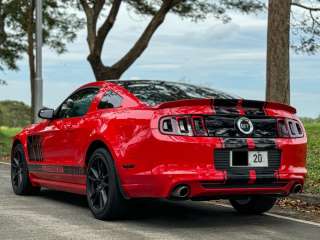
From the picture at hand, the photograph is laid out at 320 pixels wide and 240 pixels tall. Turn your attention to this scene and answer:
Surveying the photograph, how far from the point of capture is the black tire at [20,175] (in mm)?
9477

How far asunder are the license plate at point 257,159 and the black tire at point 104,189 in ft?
4.62

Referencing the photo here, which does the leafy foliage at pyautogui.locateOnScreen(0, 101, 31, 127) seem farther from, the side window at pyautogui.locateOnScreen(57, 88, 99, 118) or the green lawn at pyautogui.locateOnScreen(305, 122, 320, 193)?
the side window at pyautogui.locateOnScreen(57, 88, 99, 118)

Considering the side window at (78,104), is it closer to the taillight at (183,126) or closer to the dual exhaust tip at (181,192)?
the taillight at (183,126)

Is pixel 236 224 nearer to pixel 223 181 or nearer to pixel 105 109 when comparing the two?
pixel 223 181

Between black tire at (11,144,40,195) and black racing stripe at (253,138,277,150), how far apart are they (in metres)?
3.99

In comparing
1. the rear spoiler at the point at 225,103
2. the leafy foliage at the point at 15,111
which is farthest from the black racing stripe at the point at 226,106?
the leafy foliage at the point at 15,111

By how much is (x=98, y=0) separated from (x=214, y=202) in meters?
14.3

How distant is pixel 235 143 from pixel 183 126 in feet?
1.82

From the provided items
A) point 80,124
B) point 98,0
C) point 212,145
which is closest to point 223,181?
point 212,145

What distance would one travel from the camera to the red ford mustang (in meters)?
6.50

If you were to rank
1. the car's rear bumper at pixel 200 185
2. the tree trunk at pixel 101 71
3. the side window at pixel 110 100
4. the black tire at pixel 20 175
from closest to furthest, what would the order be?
the car's rear bumper at pixel 200 185
the side window at pixel 110 100
the black tire at pixel 20 175
the tree trunk at pixel 101 71

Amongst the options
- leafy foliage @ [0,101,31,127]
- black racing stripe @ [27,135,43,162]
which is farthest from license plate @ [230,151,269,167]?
leafy foliage @ [0,101,31,127]

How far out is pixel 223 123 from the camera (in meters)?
6.70

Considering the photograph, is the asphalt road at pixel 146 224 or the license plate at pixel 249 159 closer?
the asphalt road at pixel 146 224
